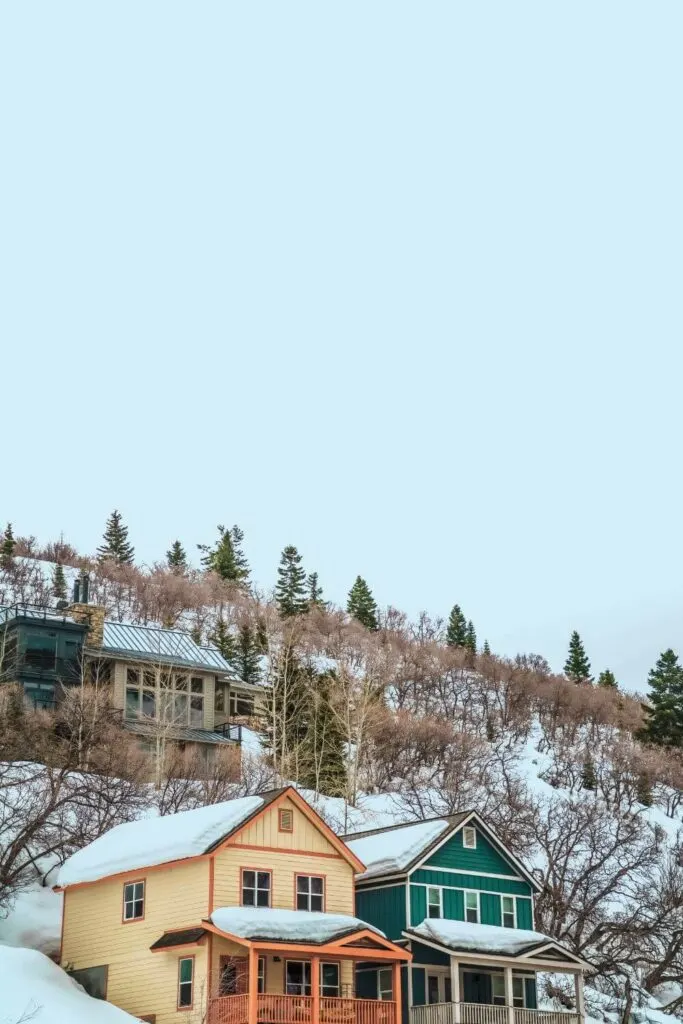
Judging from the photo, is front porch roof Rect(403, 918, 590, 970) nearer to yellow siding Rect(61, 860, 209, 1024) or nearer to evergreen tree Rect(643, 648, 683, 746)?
yellow siding Rect(61, 860, 209, 1024)

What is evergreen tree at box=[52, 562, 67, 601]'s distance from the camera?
11306 cm

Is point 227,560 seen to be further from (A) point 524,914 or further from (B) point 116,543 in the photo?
(A) point 524,914

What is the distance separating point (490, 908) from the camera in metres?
47.4

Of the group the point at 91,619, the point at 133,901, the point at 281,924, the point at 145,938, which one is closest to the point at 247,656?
the point at 91,619

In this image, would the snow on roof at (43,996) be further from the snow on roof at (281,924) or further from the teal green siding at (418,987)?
the teal green siding at (418,987)

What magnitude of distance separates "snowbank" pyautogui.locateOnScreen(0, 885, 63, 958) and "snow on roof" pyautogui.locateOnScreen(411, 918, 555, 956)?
42.9ft

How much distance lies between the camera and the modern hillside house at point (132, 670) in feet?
231

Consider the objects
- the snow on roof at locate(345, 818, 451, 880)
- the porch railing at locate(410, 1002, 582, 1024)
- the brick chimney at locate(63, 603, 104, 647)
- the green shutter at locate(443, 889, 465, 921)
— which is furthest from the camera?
the brick chimney at locate(63, 603, 104, 647)

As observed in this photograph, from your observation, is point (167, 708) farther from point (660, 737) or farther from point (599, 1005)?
point (660, 737)

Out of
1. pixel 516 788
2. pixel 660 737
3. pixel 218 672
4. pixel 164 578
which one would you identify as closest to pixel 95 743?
pixel 218 672

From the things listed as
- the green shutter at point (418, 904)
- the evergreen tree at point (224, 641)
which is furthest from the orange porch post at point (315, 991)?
the evergreen tree at point (224, 641)

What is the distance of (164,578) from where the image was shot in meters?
130

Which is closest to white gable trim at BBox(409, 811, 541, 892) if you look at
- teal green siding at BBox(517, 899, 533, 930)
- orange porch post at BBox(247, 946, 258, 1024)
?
teal green siding at BBox(517, 899, 533, 930)

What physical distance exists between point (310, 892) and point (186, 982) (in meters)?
5.36
